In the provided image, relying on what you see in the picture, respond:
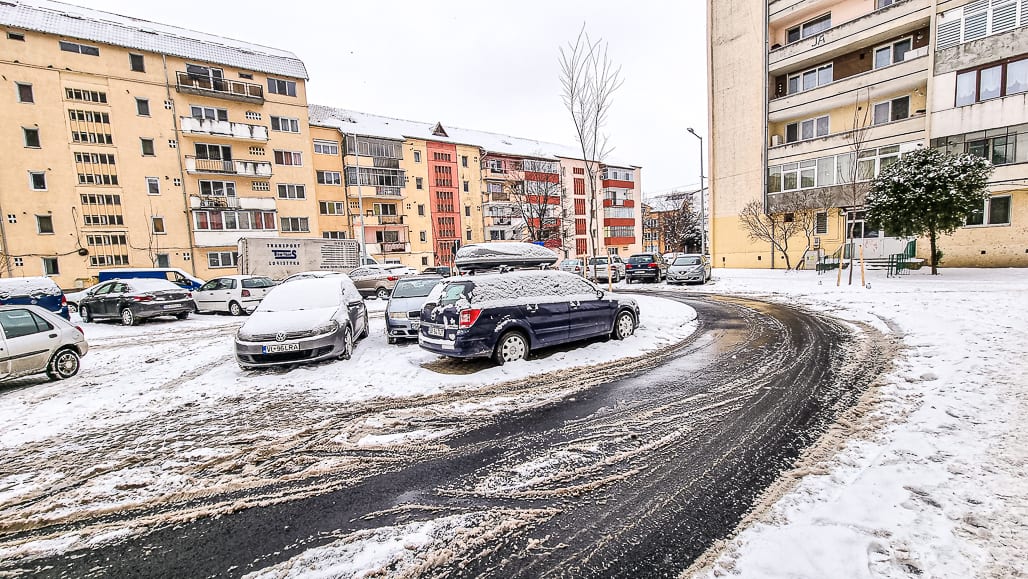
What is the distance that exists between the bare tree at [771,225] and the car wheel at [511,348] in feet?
81.3

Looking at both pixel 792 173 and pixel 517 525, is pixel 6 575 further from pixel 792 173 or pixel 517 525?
pixel 792 173

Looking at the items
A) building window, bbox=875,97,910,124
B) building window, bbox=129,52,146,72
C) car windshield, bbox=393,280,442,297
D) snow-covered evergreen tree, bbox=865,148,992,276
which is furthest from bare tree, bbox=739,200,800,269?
building window, bbox=129,52,146,72

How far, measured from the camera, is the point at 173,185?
3117cm

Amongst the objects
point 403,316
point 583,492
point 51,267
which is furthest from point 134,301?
point 51,267

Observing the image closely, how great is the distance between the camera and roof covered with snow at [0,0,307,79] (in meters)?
27.0

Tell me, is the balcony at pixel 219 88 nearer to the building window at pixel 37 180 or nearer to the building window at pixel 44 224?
the building window at pixel 37 180

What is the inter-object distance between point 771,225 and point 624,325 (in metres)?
23.6

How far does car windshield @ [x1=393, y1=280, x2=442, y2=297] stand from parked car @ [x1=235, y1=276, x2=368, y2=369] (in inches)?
63.8

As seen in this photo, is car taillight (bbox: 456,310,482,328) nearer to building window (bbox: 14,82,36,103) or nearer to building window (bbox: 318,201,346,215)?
building window (bbox: 318,201,346,215)

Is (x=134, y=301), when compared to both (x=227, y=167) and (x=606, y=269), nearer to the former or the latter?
(x=606, y=269)

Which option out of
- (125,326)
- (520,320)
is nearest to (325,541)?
(520,320)

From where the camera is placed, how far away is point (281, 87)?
35.5m

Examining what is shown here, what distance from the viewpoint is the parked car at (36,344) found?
21.8 feet

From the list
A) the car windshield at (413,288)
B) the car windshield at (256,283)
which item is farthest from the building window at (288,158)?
the car windshield at (413,288)
